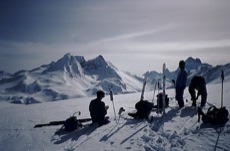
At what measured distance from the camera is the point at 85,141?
9648 mm

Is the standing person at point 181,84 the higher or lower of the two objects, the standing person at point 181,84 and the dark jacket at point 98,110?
the higher

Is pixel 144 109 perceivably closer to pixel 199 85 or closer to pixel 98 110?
pixel 98 110

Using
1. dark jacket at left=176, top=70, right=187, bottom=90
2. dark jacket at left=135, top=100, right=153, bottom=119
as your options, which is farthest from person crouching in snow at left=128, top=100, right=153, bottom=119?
dark jacket at left=176, top=70, right=187, bottom=90

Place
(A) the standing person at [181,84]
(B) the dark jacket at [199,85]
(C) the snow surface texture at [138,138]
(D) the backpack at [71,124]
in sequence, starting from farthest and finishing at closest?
(A) the standing person at [181,84], (B) the dark jacket at [199,85], (D) the backpack at [71,124], (C) the snow surface texture at [138,138]

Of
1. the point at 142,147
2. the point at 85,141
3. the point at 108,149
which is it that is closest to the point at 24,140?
the point at 85,141

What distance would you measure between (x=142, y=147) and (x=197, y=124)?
3.45 metres

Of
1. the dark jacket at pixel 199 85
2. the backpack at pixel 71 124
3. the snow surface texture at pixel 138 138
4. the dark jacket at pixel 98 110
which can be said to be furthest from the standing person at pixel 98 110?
the dark jacket at pixel 199 85

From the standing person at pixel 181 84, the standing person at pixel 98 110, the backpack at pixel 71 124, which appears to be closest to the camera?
the backpack at pixel 71 124

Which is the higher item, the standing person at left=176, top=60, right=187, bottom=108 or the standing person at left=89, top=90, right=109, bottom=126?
the standing person at left=176, top=60, right=187, bottom=108

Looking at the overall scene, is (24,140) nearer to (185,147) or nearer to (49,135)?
(49,135)

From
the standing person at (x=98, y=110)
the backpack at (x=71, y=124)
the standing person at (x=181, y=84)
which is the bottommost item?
the backpack at (x=71, y=124)

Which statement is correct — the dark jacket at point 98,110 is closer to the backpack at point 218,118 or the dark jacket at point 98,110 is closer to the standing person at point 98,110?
the standing person at point 98,110

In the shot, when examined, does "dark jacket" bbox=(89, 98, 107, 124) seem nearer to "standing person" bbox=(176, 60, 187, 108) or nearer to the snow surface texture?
the snow surface texture

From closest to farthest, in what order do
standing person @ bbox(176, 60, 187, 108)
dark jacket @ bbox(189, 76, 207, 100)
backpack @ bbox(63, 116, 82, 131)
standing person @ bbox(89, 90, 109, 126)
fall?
backpack @ bbox(63, 116, 82, 131)
standing person @ bbox(89, 90, 109, 126)
dark jacket @ bbox(189, 76, 207, 100)
standing person @ bbox(176, 60, 187, 108)
